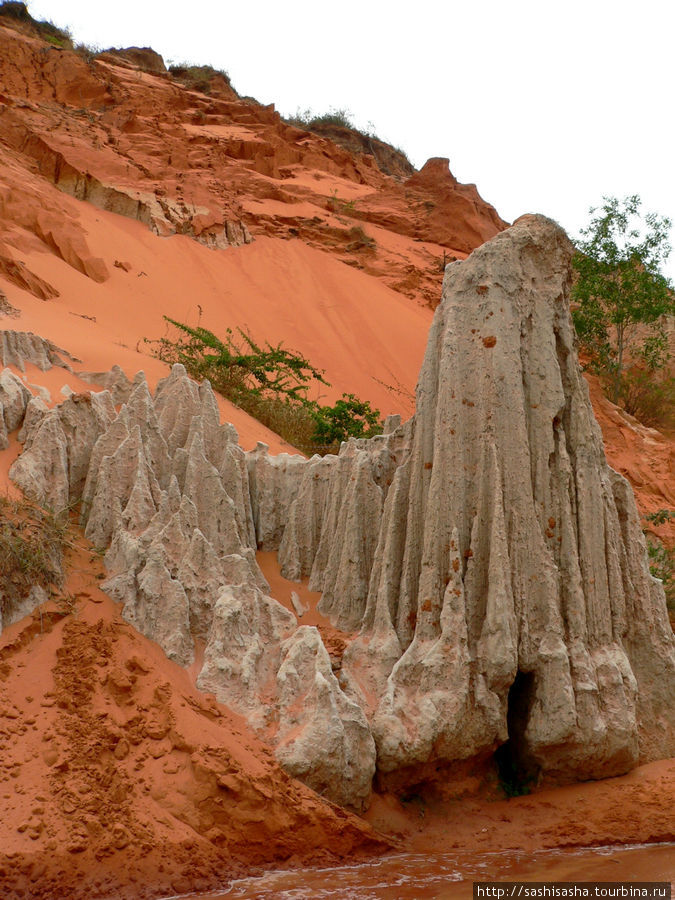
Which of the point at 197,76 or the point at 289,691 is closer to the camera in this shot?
the point at 289,691

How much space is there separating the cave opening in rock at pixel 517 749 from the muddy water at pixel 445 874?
74 centimetres

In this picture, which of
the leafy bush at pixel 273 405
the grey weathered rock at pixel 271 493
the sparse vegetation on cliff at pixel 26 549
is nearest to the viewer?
the sparse vegetation on cliff at pixel 26 549

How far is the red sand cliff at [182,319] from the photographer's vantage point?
16.0ft

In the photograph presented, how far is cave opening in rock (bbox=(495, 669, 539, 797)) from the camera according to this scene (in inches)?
237

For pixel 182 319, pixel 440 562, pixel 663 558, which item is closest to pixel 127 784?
pixel 440 562

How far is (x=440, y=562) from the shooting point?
6203 millimetres

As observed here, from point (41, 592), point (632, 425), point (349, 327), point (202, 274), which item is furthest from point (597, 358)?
point (41, 592)

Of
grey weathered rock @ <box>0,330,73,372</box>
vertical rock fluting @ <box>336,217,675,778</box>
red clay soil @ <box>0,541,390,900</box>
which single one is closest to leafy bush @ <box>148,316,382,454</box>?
grey weathered rock @ <box>0,330,73,372</box>

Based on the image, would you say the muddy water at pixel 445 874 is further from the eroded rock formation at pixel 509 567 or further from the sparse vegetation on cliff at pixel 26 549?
the sparse vegetation on cliff at pixel 26 549

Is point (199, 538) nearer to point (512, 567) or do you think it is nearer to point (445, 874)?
point (512, 567)

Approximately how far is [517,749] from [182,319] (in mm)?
16729

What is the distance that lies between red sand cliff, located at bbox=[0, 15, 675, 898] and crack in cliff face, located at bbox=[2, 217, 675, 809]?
13.7 inches

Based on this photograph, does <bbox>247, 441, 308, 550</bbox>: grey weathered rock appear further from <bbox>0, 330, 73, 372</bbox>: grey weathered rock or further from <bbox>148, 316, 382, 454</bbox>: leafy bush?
<bbox>148, 316, 382, 454</bbox>: leafy bush

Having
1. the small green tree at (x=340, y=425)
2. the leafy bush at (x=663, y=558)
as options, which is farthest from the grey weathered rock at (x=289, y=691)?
the small green tree at (x=340, y=425)
